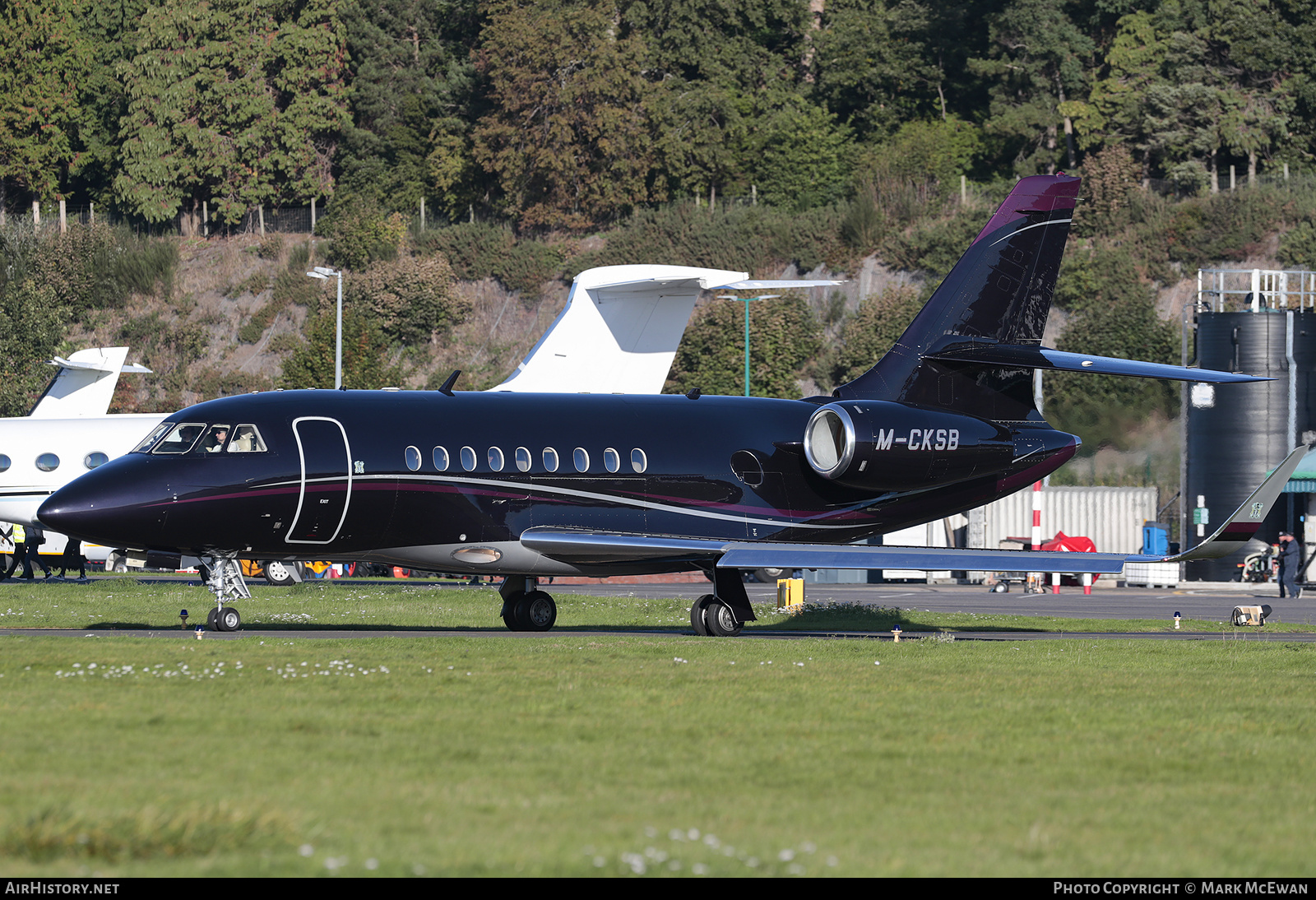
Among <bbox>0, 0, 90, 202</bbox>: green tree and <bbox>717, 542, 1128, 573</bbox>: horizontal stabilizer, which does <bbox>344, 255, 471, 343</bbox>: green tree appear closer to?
<bbox>0, 0, 90, 202</bbox>: green tree

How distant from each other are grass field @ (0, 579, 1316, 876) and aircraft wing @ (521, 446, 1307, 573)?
132 inches

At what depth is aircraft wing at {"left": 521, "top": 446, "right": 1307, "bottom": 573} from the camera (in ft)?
77.0

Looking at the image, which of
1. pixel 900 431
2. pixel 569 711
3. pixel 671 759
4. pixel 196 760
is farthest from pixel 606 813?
pixel 900 431

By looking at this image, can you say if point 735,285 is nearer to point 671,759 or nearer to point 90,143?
point 671,759

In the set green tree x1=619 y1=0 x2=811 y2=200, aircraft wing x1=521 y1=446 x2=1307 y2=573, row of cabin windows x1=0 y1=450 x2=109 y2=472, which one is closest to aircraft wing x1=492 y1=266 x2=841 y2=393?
row of cabin windows x1=0 y1=450 x2=109 y2=472

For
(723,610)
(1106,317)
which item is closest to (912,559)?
(723,610)

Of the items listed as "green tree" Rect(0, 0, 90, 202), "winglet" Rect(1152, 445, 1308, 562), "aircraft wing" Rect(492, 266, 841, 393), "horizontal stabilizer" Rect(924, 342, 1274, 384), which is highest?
"green tree" Rect(0, 0, 90, 202)

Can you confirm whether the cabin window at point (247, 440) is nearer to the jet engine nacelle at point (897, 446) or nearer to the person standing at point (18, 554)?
the jet engine nacelle at point (897, 446)

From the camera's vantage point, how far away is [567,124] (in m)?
96.4

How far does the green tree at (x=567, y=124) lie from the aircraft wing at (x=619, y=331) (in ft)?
192

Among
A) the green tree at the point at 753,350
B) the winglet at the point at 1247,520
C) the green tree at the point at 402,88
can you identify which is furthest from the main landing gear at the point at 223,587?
the green tree at the point at 402,88

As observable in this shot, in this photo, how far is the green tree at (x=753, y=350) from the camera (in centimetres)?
8481

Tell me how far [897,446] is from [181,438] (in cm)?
1131

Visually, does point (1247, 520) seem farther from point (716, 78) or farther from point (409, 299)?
point (716, 78)
